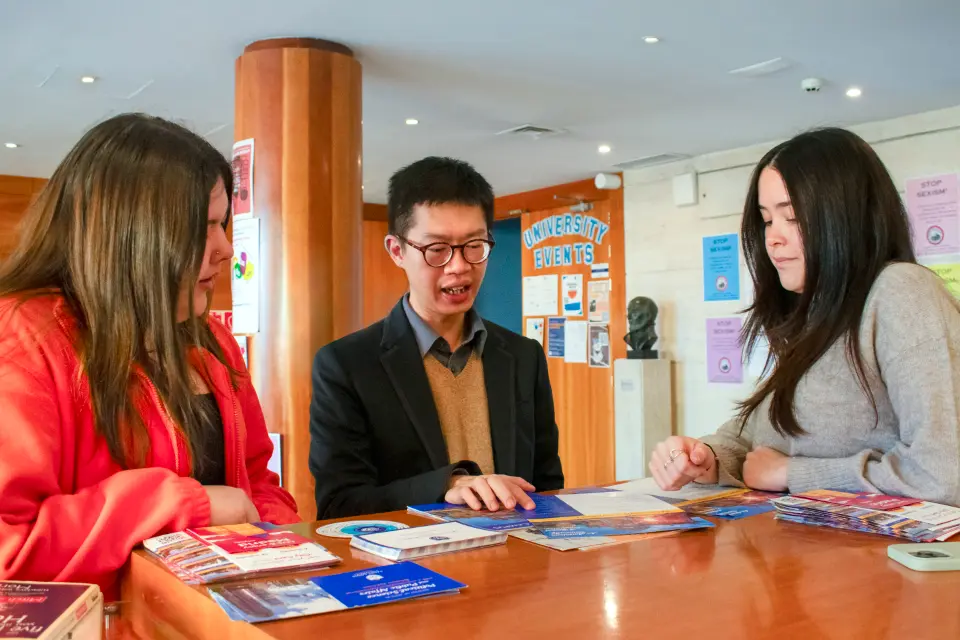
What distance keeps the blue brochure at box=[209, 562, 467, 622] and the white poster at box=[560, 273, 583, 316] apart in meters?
6.42

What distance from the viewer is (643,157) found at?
6.23 meters

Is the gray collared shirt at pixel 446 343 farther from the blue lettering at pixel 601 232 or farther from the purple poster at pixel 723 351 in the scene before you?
the blue lettering at pixel 601 232

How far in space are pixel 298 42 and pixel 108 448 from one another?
2.85 metres

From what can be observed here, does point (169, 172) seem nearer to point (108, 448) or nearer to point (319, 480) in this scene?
point (108, 448)

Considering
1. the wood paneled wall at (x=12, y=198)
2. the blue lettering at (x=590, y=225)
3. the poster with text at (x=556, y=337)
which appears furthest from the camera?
the poster with text at (x=556, y=337)

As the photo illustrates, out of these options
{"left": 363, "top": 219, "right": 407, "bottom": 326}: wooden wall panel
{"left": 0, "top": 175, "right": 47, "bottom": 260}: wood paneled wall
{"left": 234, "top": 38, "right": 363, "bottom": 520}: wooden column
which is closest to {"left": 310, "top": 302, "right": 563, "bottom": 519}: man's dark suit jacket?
{"left": 234, "top": 38, "right": 363, "bottom": 520}: wooden column

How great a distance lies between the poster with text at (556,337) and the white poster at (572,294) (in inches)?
5.2

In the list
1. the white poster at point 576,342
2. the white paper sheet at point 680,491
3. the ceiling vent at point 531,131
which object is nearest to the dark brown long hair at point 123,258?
the white paper sheet at point 680,491

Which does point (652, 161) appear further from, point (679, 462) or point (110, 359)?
point (110, 359)

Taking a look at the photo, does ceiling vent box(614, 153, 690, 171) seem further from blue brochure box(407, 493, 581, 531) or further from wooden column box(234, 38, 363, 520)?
blue brochure box(407, 493, 581, 531)

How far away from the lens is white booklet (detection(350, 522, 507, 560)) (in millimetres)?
1042

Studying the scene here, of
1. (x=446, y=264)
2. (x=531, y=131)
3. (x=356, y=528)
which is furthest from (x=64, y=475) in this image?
(x=531, y=131)

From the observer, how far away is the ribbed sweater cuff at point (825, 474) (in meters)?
1.41

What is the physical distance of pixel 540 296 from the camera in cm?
771
